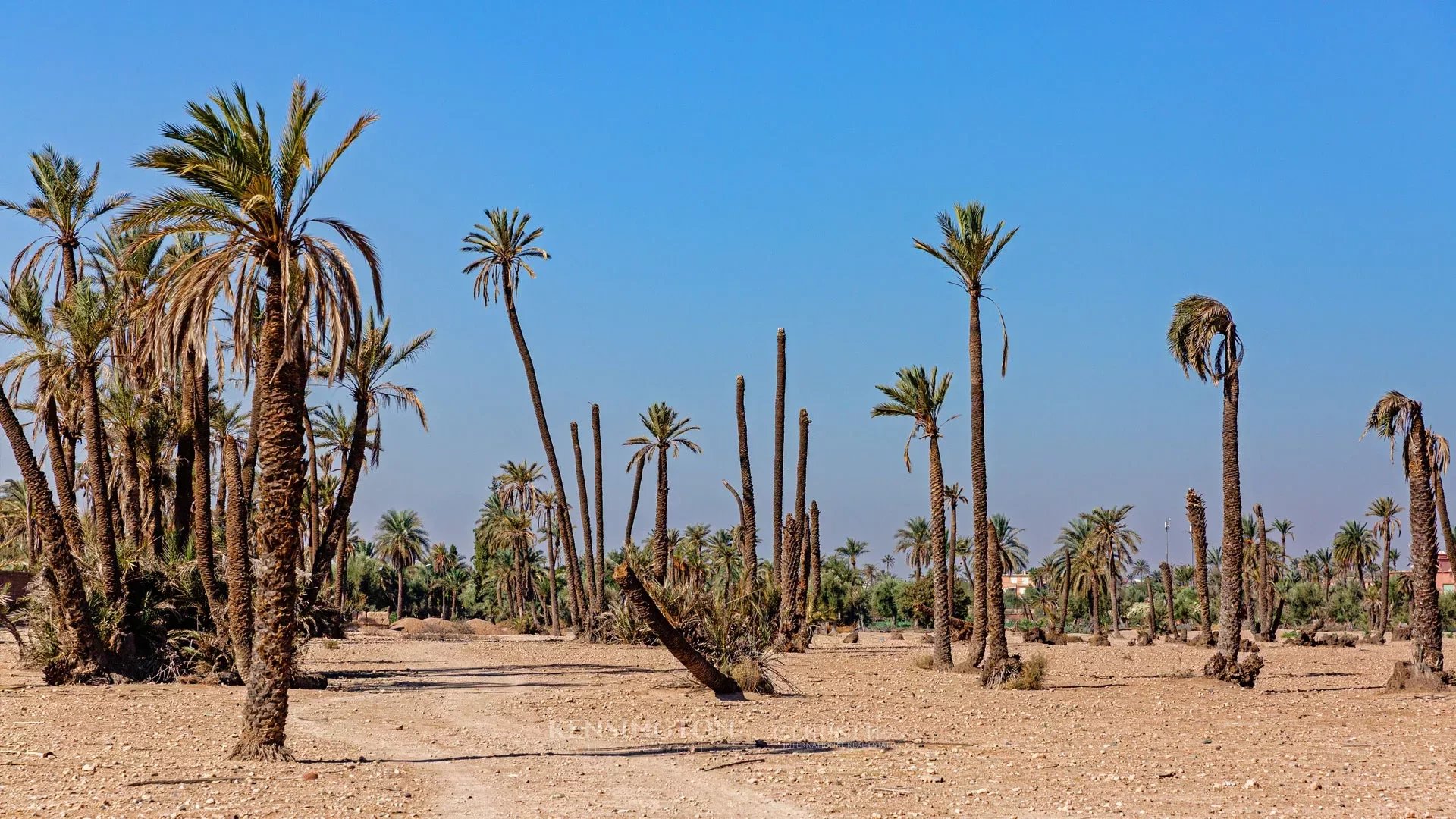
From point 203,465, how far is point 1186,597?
9060cm

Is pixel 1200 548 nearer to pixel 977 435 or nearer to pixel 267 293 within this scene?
pixel 977 435

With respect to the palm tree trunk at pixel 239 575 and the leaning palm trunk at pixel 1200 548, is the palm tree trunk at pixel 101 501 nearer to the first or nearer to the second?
the palm tree trunk at pixel 239 575

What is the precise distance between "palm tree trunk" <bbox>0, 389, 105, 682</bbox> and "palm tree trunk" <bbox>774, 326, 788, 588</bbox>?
77.9 ft

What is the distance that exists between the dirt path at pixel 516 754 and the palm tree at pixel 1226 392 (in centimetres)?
1228

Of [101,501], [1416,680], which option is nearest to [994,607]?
[1416,680]

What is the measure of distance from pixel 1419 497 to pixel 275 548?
23536mm

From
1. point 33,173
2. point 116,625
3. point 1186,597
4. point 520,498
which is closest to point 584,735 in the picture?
point 116,625

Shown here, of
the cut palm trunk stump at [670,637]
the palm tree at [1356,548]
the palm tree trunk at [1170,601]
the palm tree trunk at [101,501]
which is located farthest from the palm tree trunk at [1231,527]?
the palm tree at [1356,548]

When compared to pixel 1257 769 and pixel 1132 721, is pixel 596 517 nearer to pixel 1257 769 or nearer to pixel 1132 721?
pixel 1132 721

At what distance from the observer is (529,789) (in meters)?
12.5

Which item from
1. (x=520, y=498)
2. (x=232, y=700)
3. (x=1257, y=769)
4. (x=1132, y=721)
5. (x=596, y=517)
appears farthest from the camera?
(x=520, y=498)

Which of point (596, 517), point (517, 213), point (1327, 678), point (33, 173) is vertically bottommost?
point (1327, 678)

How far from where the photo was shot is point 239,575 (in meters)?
23.0

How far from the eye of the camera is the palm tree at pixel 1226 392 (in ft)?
91.4
